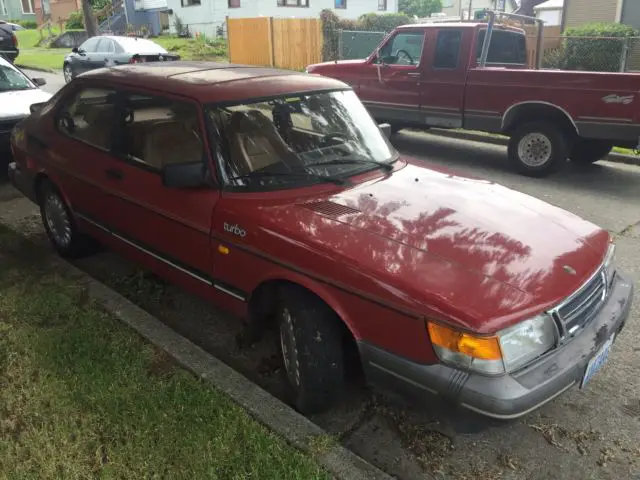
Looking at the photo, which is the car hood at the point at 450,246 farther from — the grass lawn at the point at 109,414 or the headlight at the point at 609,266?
the grass lawn at the point at 109,414

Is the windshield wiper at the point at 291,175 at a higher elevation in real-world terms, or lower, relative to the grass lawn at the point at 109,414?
higher

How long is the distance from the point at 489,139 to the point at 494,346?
8.36 meters

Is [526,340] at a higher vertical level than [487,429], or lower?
higher

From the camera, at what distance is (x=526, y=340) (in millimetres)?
2420

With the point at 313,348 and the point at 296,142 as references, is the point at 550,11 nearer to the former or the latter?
the point at 296,142

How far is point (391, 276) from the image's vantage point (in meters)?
2.51

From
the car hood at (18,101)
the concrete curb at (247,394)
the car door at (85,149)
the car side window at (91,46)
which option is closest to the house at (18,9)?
the car side window at (91,46)

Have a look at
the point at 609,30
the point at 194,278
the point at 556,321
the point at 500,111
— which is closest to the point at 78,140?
the point at 194,278

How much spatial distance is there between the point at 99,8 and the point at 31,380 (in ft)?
140

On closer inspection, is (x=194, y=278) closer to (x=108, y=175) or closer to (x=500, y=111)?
(x=108, y=175)

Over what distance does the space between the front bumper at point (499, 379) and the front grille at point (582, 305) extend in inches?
2.2

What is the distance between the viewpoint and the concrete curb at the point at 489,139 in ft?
28.2

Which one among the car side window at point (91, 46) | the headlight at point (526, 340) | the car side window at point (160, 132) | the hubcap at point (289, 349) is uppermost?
the car side window at point (91, 46)

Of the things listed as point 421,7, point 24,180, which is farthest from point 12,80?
point 421,7
